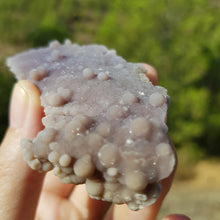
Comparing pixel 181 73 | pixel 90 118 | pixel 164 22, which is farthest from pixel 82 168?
pixel 164 22

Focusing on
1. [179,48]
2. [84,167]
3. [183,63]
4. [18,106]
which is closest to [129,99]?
[84,167]

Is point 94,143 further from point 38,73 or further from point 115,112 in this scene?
point 38,73

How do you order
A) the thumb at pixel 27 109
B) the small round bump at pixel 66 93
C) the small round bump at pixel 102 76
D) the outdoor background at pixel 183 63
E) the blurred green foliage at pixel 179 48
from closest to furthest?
the small round bump at pixel 66 93
the small round bump at pixel 102 76
the thumb at pixel 27 109
the outdoor background at pixel 183 63
the blurred green foliage at pixel 179 48

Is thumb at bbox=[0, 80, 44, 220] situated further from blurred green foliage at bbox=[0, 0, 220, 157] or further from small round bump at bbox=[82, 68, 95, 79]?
blurred green foliage at bbox=[0, 0, 220, 157]

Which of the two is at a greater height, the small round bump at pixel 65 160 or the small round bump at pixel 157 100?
the small round bump at pixel 157 100

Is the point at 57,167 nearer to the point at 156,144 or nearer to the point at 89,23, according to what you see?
the point at 156,144

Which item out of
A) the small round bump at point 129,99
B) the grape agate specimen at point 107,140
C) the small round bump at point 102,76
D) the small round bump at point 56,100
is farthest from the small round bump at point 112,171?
the small round bump at point 102,76

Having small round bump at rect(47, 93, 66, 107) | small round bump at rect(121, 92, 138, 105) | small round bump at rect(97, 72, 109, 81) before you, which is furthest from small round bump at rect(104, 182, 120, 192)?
small round bump at rect(97, 72, 109, 81)

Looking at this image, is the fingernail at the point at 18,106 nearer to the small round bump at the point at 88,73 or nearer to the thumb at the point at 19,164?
the thumb at the point at 19,164
